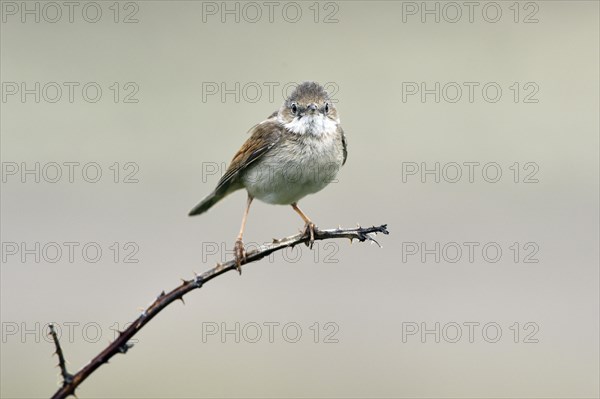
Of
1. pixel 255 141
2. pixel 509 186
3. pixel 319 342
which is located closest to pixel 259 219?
pixel 319 342

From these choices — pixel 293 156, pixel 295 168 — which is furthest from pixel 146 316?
pixel 293 156

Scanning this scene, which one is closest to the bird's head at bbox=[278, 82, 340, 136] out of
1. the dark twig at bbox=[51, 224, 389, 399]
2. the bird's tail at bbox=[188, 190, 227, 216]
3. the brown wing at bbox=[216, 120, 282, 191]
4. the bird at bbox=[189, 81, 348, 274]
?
the bird at bbox=[189, 81, 348, 274]

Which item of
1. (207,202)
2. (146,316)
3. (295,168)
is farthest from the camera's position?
(207,202)

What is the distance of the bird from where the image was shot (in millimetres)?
5453

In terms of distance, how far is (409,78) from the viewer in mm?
15977

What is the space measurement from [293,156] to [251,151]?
1.05 feet

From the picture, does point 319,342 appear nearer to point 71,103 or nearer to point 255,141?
point 255,141

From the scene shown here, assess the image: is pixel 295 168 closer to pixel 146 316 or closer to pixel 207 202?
pixel 207 202

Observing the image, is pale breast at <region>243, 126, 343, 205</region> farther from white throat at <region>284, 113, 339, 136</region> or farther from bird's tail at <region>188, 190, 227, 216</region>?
bird's tail at <region>188, 190, 227, 216</region>

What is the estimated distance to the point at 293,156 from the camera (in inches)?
219

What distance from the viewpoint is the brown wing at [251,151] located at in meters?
5.68

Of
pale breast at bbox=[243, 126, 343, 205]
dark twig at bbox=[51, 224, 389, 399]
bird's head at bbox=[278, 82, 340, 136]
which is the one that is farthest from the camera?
bird's head at bbox=[278, 82, 340, 136]

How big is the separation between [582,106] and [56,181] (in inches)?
382

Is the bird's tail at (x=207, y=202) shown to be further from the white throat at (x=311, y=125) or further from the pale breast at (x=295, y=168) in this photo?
the white throat at (x=311, y=125)
